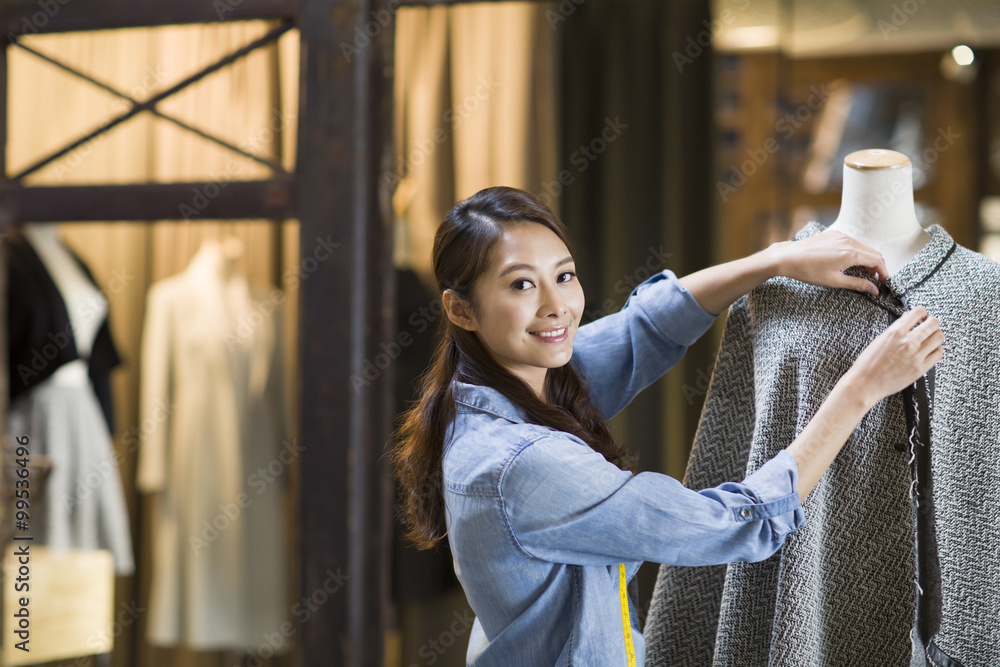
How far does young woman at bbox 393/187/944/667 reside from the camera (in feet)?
2.78

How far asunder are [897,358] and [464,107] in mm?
1462

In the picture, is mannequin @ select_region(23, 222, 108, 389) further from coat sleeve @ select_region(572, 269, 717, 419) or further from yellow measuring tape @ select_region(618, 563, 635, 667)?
yellow measuring tape @ select_region(618, 563, 635, 667)

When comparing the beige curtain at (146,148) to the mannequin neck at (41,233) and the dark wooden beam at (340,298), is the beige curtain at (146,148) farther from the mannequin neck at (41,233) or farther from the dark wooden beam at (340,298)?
the dark wooden beam at (340,298)

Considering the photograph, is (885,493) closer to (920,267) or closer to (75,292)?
(920,267)

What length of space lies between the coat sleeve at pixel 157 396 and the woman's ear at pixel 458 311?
1617 millimetres

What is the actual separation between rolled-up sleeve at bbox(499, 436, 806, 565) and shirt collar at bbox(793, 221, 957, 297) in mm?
272

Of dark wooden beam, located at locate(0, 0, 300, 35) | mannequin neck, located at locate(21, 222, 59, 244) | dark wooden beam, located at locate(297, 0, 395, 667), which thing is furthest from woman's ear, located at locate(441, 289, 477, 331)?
mannequin neck, located at locate(21, 222, 59, 244)

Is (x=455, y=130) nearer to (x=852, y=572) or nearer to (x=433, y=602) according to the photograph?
(x=433, y=602)

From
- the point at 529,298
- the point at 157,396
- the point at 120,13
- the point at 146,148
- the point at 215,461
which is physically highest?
the point at 120,13

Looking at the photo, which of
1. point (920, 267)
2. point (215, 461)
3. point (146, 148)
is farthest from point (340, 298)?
point (920, 267)

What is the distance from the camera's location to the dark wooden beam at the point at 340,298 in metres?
2.01

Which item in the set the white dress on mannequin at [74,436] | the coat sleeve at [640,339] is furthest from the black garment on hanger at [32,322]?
the coat sleeve at [640,339]

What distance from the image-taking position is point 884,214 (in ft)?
3.35

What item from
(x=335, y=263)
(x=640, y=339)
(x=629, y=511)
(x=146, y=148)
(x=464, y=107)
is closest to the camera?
(x=629, y=511)
